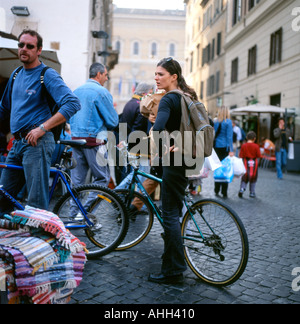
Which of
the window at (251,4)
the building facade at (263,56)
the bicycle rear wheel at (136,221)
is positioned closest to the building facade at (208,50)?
the building facade at (263,56)

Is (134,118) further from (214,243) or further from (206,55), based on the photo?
(206,55)

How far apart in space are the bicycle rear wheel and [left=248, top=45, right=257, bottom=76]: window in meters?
19.6

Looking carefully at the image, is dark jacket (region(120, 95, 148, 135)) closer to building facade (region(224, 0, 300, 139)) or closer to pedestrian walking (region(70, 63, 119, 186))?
pedestrian walking (region(70, 63, 119, 186))

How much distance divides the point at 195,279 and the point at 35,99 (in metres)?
2.03

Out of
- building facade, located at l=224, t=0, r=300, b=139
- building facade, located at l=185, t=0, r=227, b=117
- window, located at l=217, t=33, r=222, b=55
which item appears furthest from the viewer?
window, located at l=217, t=33, r=222, b=55

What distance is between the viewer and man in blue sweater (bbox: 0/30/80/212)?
315 centimetres

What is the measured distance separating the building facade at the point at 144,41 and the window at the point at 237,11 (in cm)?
3306

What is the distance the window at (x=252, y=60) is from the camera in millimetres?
22266

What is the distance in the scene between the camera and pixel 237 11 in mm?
25438

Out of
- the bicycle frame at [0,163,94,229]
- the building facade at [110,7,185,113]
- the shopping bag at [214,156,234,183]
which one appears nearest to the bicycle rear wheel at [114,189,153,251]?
the bicycle frame at [0,163,94,229]

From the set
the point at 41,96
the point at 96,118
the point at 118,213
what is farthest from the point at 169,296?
the point at 96,118

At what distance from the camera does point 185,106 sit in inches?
127

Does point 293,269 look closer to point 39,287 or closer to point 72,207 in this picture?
point 72,207
